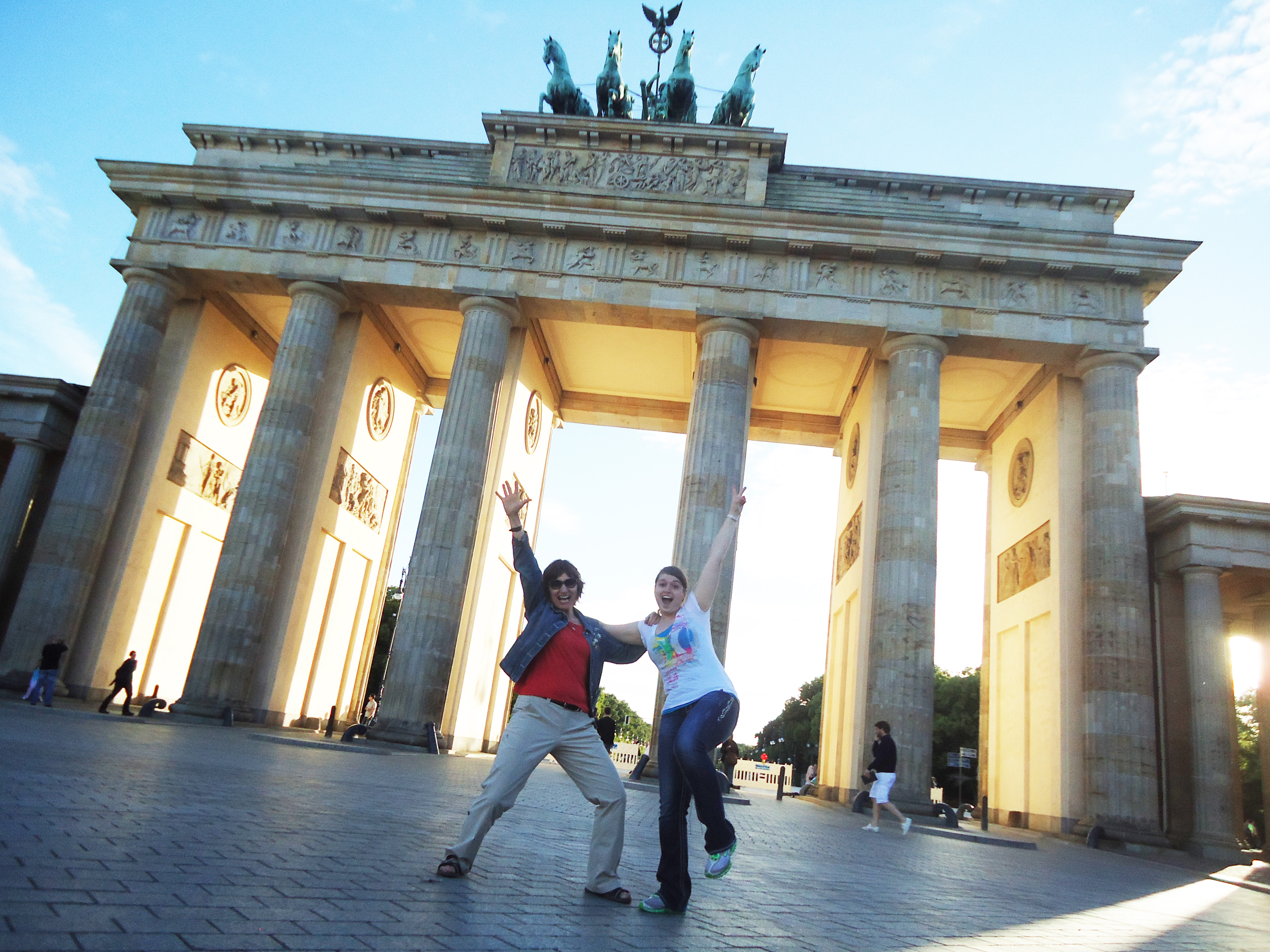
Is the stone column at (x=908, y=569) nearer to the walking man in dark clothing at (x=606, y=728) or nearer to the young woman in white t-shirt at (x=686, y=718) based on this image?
the walking man in dark clothing at (x=606, y=728)

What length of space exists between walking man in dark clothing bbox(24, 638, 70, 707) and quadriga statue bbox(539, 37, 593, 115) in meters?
18.9

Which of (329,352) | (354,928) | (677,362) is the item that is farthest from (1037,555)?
(354,928)

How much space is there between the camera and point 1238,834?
62.1ft

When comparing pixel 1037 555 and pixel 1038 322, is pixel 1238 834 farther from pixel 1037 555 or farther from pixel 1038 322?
pixel 1038 322

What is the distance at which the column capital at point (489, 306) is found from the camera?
75.3 feet

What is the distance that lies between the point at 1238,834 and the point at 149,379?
1095 inches

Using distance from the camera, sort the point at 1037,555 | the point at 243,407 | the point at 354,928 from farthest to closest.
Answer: the point at 243,407, the point at 1037,555, the point at 354,928

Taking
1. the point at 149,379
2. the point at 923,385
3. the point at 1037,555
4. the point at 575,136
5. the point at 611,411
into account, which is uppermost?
the point at 575,136

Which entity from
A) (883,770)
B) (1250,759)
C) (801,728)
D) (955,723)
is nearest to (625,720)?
(801,728)

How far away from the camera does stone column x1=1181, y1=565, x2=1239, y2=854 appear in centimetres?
1800

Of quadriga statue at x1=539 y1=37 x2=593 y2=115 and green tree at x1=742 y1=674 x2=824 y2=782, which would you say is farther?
green tree at x1=742 y1=674 x2=824 y2=782

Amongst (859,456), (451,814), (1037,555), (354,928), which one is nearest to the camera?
→ (354,928)

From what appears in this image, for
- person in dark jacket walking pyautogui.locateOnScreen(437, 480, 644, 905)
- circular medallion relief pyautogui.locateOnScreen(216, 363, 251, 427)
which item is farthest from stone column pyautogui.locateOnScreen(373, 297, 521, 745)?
person in dark jacket walking pyautogui.locateOnScreen(437, 480, 644, 905)

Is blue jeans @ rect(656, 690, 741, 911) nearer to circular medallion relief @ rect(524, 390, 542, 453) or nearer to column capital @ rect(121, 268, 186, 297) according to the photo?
circular medallion relief @ rect(524, 390, 542, 453)
